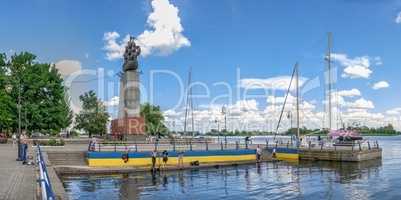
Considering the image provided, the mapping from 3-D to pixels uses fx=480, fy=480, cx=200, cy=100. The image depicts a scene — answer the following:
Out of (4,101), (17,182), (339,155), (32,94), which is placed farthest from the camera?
(32,94)

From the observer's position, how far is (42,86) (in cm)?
6694

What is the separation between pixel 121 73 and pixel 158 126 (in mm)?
63844

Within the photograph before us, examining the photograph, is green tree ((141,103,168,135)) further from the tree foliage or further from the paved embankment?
the paved embankment

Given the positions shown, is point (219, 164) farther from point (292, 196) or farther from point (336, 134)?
point (336, 134)

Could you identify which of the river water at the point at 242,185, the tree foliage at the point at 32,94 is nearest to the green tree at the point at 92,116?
the tree foliage at the point at 32,94

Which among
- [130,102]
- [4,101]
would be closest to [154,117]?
[4,101]

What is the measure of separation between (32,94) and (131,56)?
16.9m

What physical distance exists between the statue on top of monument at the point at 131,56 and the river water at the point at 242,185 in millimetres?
21035

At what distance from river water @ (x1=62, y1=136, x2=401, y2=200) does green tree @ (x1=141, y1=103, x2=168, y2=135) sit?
3163 inches

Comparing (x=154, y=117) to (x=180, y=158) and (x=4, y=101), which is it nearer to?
(x=4, y=101)

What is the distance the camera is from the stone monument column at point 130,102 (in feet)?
184

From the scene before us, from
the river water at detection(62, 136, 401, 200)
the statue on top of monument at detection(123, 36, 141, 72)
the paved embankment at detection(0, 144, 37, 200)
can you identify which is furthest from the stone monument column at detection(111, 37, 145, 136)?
the paved embankment at detection(0, 144, 37, 200)

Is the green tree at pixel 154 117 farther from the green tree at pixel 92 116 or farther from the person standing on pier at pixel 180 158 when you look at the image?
the person standing on pier at pixel 180 158

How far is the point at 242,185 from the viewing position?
3066cm
